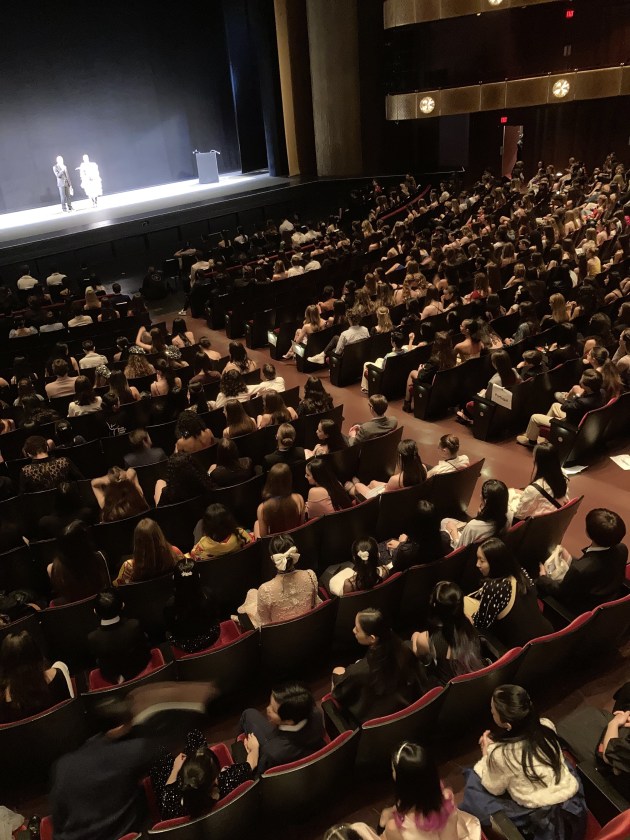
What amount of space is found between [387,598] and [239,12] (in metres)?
19.7

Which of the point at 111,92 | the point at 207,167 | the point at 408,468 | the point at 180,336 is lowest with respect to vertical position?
the point at 180,336

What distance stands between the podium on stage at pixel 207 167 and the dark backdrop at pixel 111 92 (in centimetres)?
103

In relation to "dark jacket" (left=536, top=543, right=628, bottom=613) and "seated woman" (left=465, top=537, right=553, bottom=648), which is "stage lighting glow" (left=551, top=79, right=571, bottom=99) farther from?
"seated woman" (left=465, top=537, right=553, bottom=648)

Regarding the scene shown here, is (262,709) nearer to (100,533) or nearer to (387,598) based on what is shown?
(387,598)

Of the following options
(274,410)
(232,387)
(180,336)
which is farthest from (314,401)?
(180,336)

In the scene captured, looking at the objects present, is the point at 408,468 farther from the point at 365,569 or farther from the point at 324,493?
the point at 365,569

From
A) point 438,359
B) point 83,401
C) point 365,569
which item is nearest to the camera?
point 365,569

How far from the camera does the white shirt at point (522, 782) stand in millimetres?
2303

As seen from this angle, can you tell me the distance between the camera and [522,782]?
7.66 feet

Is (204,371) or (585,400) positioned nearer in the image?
(585,400)

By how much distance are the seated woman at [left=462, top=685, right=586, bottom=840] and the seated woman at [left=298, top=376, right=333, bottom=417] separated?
→ 3224 millimetres

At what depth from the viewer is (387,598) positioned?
11.0ft

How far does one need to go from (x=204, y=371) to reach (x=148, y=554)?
3.49 metres

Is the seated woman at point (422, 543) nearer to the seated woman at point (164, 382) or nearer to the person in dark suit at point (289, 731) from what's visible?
the person in dark suit at point (289, 731)
